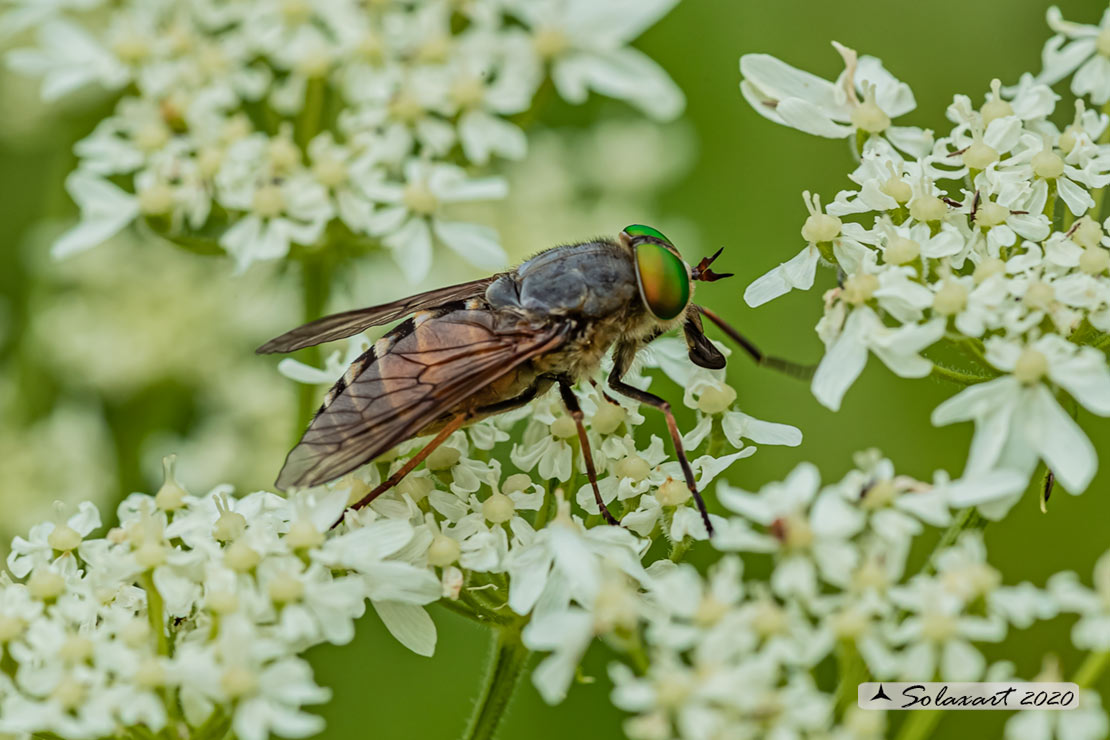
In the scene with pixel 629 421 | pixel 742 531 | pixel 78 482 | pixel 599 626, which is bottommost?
pixel 78 482

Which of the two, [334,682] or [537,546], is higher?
[537,546]

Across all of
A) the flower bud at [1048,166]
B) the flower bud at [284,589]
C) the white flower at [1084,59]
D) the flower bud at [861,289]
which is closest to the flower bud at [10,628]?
the flower bud at [284,589]

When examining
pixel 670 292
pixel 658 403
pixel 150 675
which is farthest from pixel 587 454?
pixel 150 675

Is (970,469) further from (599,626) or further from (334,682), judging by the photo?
(334,682)

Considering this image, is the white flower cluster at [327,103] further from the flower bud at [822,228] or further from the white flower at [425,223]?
the flower bud at [822,228]

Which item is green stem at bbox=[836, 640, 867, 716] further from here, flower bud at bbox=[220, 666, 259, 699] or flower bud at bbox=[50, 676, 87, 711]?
flower bud at bbox=[50, 676, 87, 711]

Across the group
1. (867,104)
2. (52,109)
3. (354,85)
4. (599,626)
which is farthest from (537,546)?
(52,109)

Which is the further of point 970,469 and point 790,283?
point 790,283

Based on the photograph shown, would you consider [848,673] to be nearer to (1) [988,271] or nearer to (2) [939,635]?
(2) [939,635]
